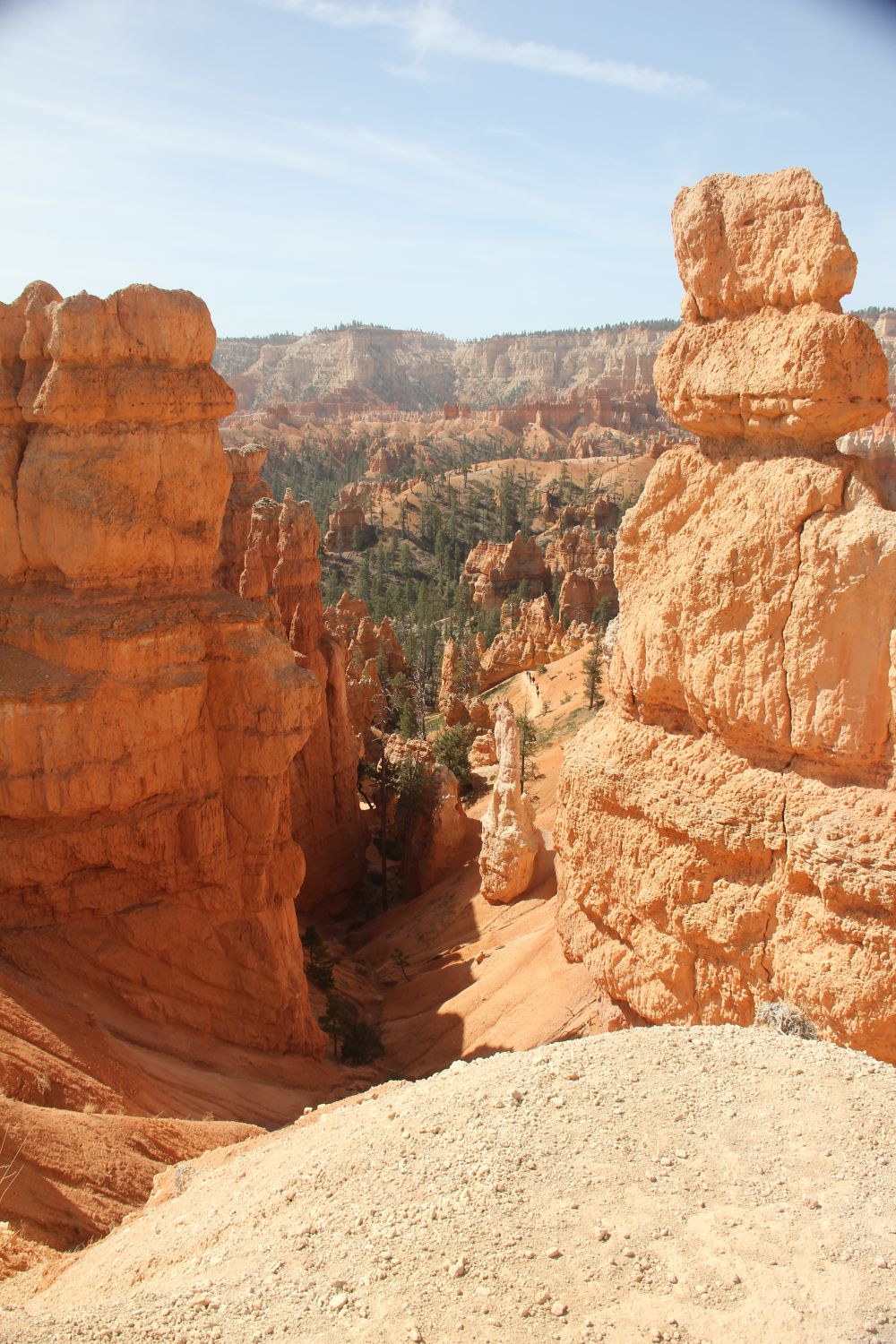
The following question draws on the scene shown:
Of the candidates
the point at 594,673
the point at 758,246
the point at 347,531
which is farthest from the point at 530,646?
the point at 758,246

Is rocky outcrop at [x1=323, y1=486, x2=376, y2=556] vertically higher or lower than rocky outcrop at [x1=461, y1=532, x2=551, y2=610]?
higher

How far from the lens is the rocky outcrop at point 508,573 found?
6625cm

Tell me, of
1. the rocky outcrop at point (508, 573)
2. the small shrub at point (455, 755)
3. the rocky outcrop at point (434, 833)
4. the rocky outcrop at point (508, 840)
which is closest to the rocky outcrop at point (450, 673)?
the small shrub at point (455, 755)

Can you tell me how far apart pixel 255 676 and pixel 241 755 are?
1.24 meters

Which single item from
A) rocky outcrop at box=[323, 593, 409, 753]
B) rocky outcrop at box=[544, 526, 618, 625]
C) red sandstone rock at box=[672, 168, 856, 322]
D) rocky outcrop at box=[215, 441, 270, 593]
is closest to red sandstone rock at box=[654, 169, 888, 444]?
red sandstone rock at box=[672, 168, 856, 322]

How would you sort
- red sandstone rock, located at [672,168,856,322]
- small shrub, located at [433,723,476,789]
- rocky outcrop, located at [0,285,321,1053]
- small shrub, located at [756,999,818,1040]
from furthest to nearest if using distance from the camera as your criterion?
small shrub, located at [433,723,476,789] → rocky outcrop, located at [0,285,321,1053] → red sandstone rock, located at [672,168,856,322] → small shrub, located at [756,999,818,1040]

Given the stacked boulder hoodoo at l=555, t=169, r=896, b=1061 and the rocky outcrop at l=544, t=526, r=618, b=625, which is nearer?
the stacked boulder hoodoo at l=555, t=169, r=896, b=1061

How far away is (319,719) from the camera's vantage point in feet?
82.9

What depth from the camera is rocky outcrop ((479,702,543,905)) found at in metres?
21.0

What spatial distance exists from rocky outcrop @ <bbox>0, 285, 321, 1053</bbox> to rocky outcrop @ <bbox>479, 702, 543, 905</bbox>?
21.8 ft

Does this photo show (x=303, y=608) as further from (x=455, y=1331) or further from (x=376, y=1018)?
(x=455, y=1331)

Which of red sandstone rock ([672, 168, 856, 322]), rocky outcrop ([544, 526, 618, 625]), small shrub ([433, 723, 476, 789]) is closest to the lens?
red sandstone rock ([672, 168, 856, 322])

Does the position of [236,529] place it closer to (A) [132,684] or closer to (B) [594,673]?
(A) [132,684]

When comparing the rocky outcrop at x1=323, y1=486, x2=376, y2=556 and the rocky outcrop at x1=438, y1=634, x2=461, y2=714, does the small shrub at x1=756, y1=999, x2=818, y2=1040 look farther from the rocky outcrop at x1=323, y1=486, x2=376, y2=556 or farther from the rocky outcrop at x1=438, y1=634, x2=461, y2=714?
the rocky outcrop at x1=323, y1=486, x2=376, y2=556
